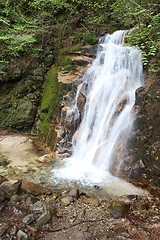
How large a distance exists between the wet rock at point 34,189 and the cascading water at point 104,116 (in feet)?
2.53

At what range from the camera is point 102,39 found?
A: 9.46 m

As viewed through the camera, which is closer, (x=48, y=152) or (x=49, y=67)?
(x=48, y=152)

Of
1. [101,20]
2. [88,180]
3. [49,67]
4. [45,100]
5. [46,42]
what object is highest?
[101,20]

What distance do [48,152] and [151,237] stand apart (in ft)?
13.8

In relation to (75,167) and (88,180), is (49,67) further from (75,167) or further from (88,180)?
(88,180)

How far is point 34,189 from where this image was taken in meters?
4.58

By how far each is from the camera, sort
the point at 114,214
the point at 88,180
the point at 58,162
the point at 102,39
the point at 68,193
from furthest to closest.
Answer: the point at 102,39 → the point at 58,162 → the point at 88,180 → the point at 68,193 → the point at 114,214

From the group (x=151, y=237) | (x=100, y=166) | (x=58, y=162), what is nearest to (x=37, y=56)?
(x=58, y=162)

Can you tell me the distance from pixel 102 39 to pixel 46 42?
2.57m

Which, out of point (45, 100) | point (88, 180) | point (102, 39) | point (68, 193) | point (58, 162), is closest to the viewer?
point (68, 193)

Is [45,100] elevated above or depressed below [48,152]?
above

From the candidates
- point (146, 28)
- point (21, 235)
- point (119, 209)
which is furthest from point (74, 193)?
point (146, 28)

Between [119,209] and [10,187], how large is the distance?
2138 mm

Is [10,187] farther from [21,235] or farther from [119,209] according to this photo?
[119,209]
